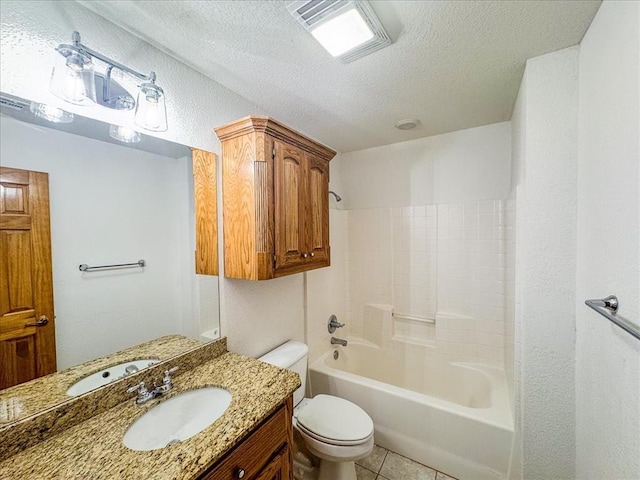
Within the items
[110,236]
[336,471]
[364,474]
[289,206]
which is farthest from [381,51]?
[364,474]

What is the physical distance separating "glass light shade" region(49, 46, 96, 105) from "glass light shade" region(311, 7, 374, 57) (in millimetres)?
855

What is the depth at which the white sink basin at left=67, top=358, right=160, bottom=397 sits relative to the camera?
38.3 inches

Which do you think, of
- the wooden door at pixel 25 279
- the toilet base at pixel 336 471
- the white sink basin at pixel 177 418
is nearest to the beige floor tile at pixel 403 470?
the toilet base at pixel 336 471

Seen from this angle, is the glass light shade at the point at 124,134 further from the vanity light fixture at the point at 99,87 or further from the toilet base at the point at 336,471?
the toilet base at the point at 336,471

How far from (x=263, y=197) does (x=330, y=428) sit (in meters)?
1.32

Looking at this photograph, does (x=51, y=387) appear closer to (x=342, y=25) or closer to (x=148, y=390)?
(x=148, y=390)

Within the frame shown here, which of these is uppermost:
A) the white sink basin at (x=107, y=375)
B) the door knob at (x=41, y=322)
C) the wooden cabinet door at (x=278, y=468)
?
the door knob at (x=41, y=322)

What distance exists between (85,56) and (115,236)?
0.65 metres

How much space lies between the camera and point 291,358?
1.70 m

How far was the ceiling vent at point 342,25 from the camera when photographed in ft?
3.15

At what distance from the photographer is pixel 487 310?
2.14 m

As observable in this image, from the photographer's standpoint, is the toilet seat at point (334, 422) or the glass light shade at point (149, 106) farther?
the toilet seat at point (334, 422)

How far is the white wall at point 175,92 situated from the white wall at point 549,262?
1448 mm

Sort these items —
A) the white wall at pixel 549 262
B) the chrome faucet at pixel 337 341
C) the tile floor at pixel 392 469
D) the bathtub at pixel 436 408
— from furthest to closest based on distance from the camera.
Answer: the chrome faucet at pixel 337 341, the tile floor at pixel 392 469, the bathtub at pixel 436 408, the white wall at pixel 549 262
